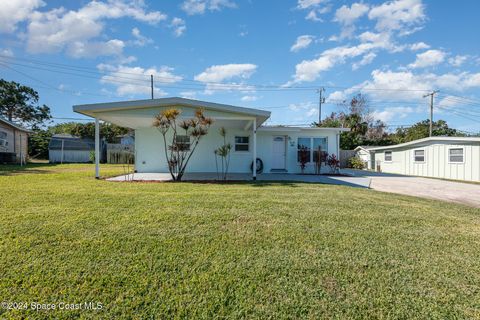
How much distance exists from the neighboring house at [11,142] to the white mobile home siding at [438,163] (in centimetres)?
2784

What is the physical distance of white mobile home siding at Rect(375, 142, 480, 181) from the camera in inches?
490

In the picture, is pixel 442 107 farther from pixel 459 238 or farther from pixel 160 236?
pixel 160 236

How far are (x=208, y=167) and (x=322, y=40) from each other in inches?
391

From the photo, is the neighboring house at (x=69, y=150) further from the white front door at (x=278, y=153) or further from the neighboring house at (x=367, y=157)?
the neighboring house at (x=367, y=157)

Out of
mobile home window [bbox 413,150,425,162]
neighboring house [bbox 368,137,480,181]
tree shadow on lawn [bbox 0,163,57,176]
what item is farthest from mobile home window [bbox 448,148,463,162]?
tree shadow on lawn [bbox 0,163,57,176]

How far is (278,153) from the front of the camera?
13.4 metres

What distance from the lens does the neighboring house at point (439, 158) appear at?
492 inches

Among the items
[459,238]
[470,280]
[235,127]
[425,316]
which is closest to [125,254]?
[425,316]

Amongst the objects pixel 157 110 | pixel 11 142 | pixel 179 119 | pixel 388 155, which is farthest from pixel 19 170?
pixel 388 155

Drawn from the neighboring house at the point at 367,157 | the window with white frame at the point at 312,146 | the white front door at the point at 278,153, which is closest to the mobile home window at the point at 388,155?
the neighboring house at the point at 367,157

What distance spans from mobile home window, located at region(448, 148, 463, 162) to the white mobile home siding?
148mm

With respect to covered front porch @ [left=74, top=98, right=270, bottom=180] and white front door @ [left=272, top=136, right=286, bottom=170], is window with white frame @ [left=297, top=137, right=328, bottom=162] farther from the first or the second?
covered front porch @ [left=74, top=98, right=270, bottom=180]

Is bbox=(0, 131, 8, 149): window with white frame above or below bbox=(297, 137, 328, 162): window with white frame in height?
above

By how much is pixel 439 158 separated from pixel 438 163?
0.30 metres
